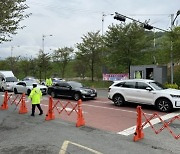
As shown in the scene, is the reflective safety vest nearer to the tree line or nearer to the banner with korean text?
the tree line

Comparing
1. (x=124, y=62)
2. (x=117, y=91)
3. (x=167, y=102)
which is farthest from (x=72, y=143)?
(x=124, y=62)

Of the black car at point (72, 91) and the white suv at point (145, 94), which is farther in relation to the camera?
the black car at point (72, 91)

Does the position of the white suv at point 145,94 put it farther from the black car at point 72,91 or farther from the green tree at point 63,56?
the green tree at point 63,56

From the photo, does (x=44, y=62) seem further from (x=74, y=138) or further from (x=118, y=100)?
(x=74, y=138)

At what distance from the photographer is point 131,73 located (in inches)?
1219

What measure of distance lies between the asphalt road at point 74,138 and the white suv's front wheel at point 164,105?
2.70m

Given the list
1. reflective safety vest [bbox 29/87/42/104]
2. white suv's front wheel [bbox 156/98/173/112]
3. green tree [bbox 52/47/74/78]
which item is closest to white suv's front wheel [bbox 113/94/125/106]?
white suv's front wheel [bbox 156/98/173/112]

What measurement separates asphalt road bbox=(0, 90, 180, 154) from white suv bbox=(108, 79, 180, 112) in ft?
9.14

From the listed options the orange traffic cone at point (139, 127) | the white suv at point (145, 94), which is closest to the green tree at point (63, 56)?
the white suv at point (145, 94)

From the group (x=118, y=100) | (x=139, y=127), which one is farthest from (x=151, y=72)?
(x=139, y=127)

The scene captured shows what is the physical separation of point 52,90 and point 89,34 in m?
24.8

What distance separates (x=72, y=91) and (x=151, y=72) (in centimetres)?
1113

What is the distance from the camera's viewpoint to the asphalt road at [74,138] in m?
8.28

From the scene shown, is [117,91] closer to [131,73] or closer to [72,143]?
[72,143]
